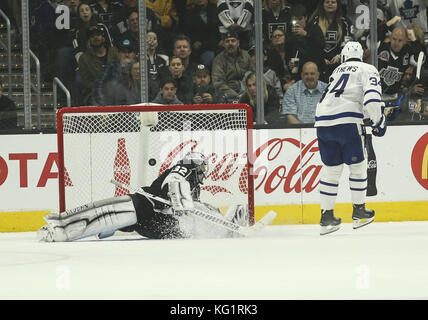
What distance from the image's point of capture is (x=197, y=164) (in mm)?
7266

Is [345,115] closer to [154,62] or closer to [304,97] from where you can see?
[304,97]

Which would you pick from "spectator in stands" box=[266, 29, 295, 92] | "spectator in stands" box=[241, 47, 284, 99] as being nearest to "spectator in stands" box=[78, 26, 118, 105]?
"spectator in stands" box=[241, 47, 284, 99]

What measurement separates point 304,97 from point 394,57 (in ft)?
4.68

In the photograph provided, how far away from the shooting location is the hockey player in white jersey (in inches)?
280

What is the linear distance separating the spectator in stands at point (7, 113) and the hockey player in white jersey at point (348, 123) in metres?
2.74

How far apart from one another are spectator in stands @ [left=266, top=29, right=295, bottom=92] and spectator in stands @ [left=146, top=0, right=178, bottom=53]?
3.34ft

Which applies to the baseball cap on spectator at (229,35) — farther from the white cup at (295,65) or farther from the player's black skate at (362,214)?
the player's black skate at (362,214)

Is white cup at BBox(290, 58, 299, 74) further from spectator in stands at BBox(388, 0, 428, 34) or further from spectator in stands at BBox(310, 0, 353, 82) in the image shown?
spectator in stands at BBox(388, 0, 428, 34)

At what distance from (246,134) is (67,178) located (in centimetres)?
149

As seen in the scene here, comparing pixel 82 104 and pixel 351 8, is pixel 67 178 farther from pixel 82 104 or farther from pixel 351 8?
pixel 351 8

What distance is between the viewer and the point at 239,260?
18.4ft

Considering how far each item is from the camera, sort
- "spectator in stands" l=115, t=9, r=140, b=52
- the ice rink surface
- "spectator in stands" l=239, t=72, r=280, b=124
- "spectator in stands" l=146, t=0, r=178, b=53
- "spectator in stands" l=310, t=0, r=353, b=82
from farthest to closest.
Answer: "spectator in stands" l=310, t=0, r=353, b=82
"spectator in stands" l=146, t=0, r=178, b=53
"spectator in stands" l=115, t=9, r=140, b=52
"spectator in stands" l=239, t=72, r=280, b=124
the ice rink surface

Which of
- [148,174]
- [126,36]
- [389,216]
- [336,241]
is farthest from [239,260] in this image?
[126,36]

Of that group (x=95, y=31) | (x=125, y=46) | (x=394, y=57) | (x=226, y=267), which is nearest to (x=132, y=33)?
(x=125, y=46)
